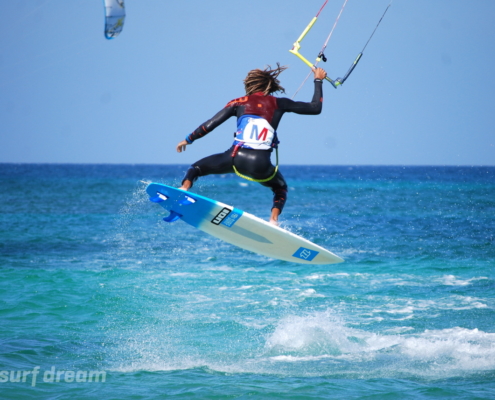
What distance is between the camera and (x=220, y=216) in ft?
26.0

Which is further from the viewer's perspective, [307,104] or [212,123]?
[212,123]

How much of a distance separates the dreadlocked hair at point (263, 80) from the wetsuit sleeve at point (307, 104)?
230 millimetres

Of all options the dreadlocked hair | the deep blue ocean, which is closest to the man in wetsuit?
the dreadlocked hair

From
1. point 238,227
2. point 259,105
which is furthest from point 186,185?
point 259,105

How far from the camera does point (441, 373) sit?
7555 mm

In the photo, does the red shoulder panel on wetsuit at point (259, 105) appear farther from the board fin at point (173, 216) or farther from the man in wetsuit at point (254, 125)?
the board fin at point (173, 216)

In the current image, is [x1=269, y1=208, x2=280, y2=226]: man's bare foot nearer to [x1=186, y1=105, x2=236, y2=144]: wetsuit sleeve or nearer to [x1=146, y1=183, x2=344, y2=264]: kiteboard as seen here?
[x1=146, y1=183, x2=344, y2=264]: kiteboard

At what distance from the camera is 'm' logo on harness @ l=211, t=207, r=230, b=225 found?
7863 mm

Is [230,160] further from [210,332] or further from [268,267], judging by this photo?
[268,267]

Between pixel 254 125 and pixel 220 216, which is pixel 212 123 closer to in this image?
pixel 254 125


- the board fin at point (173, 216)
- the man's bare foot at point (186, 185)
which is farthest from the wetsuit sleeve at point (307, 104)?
the board fin at point (173, 216)

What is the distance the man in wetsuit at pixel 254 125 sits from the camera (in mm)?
7086

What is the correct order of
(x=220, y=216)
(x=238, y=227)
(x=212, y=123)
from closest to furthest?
1. (x=212, y=123)
2. (x=220, y=216)
3. (x=238, y=227)

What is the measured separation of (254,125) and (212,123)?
1.72ft
